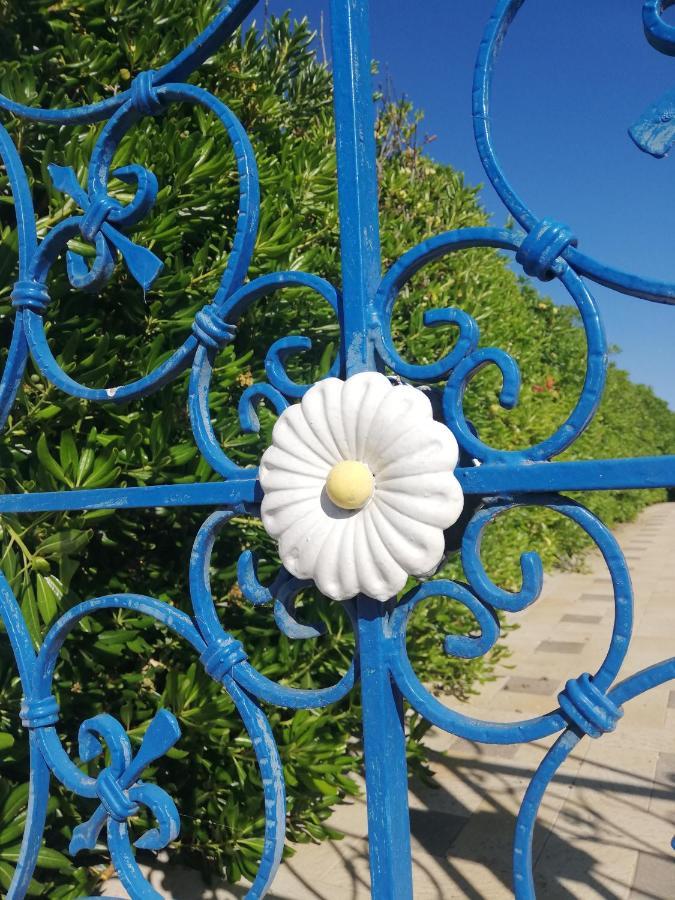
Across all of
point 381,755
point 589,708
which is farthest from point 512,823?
point 589,708

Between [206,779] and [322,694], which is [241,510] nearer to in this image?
[322,694]

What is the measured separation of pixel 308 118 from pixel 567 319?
279 inches

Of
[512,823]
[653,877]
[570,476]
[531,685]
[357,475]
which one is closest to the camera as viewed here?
[570,476]

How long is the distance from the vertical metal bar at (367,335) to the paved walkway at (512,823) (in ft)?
4.69

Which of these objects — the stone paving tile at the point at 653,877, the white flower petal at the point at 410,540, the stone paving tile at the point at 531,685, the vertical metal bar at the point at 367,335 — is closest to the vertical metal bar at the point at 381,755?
the vertical metal bar at the point at 367,335

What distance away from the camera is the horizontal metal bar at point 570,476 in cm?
86

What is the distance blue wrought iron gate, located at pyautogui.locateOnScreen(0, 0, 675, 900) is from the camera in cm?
92

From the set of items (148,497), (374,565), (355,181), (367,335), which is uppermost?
(355,181)

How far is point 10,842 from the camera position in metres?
1.65

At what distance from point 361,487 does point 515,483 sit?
194 mm

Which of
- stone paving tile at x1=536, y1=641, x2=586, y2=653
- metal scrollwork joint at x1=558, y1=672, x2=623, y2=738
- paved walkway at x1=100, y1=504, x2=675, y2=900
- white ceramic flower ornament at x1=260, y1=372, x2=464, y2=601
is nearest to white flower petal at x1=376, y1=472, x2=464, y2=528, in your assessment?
white ceramic flower ornament at x1=260, y1=372, x2=464, y2=601

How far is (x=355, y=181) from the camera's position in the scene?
1111 millimetres

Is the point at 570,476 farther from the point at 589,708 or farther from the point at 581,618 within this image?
the point at 581,618

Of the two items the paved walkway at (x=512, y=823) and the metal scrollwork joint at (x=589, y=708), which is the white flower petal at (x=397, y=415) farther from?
the paved walkway at (x=512, y=823)
